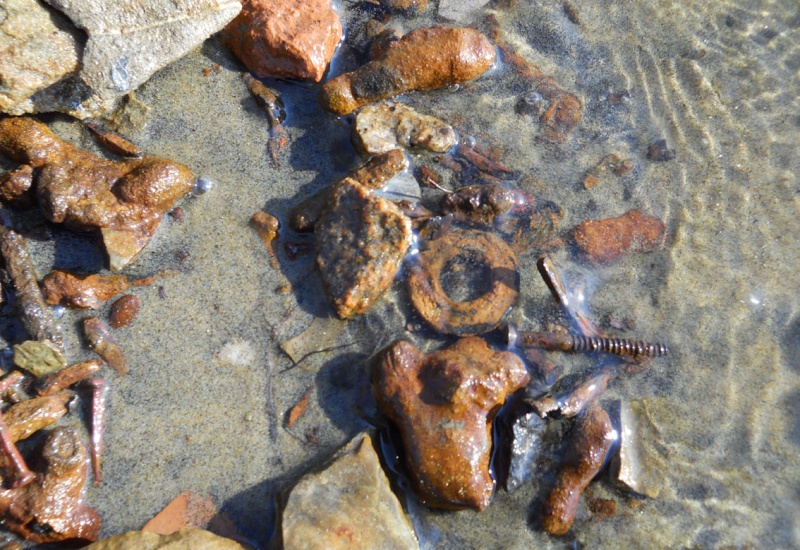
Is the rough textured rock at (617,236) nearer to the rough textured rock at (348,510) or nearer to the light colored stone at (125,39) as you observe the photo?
the rough textured rock at (348,510)

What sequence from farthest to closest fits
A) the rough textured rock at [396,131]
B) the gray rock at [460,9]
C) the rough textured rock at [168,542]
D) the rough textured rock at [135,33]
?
the gray rock at [460,9] → the rough textured rock at [396,131] → the rough textured rock at [135,33] → the rough textured rock at [168,542]

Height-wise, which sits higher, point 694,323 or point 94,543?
point 694,323

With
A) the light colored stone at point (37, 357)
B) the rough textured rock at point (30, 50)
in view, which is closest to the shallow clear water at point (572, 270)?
the light colored stone at point (37, 357)

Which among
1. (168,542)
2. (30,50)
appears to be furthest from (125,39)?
(168,542)

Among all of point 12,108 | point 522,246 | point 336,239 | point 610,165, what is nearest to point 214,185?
point 336,239

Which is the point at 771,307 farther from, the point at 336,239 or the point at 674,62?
the point at 336,239

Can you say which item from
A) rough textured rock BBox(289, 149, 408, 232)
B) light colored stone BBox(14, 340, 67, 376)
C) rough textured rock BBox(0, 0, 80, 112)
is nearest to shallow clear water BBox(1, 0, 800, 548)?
rough textured rock BBox(289, 149, 408, 232)
